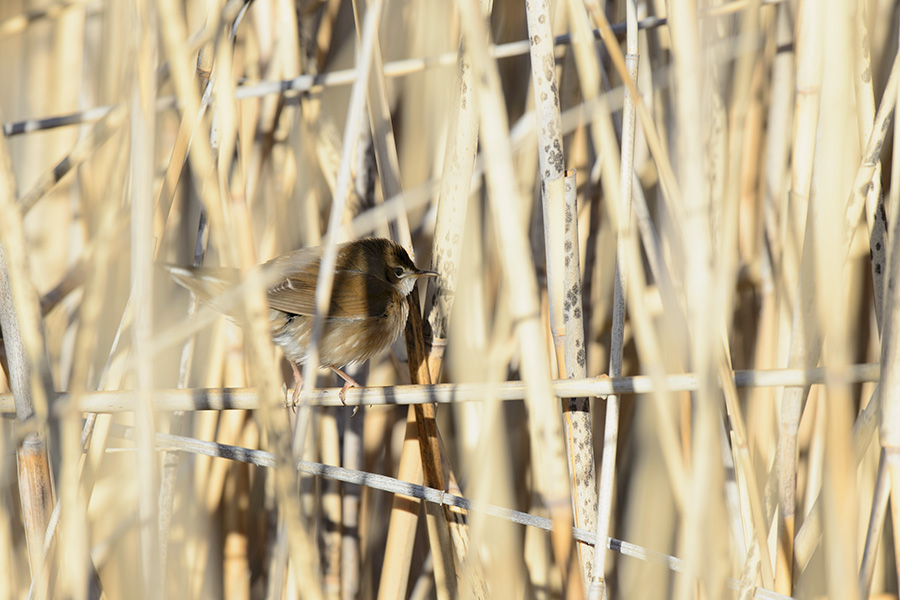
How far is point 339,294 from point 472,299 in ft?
1.56

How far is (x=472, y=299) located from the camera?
1575mm

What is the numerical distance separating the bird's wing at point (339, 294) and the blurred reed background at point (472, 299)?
0.39 feet

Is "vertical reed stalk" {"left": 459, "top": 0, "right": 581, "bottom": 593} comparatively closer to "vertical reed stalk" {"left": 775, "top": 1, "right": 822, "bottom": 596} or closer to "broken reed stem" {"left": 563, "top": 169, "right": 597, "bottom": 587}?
"broken reed stem" {"left": 563, "top": 169, "right": 597, "bottom": 587}

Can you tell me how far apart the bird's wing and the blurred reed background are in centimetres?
12

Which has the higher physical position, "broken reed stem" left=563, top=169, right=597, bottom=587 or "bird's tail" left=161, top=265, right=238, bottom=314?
"bird's tail" left=161, top=265, right=238, bottom=314

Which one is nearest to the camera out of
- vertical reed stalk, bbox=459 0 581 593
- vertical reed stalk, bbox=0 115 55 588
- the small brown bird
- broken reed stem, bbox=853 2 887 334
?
vertical reed stalk, bbox=459 0 581 593

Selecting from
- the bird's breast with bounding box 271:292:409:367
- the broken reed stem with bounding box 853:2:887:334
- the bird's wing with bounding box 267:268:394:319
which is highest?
the broken reed stem with bounding box 853:2:887:334

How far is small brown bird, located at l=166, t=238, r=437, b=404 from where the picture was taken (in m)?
1.81

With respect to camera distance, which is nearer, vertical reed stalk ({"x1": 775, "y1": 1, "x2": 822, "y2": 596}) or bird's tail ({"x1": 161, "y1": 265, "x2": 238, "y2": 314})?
vertical reed stalk ({"x1": 775, "y1": 1, "x2": 822, "y2": 596})

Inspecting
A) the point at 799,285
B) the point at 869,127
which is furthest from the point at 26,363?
the point at 869,127

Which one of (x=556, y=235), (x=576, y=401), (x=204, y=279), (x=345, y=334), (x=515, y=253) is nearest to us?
(x=515, y=253)

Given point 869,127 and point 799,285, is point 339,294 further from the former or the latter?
point 869,127

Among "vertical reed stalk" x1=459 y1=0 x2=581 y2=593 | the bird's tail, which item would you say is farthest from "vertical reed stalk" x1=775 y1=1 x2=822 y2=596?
the bird's tail

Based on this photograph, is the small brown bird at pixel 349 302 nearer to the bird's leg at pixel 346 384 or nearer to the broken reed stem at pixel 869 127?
the bird's leg at pixel 346 384
